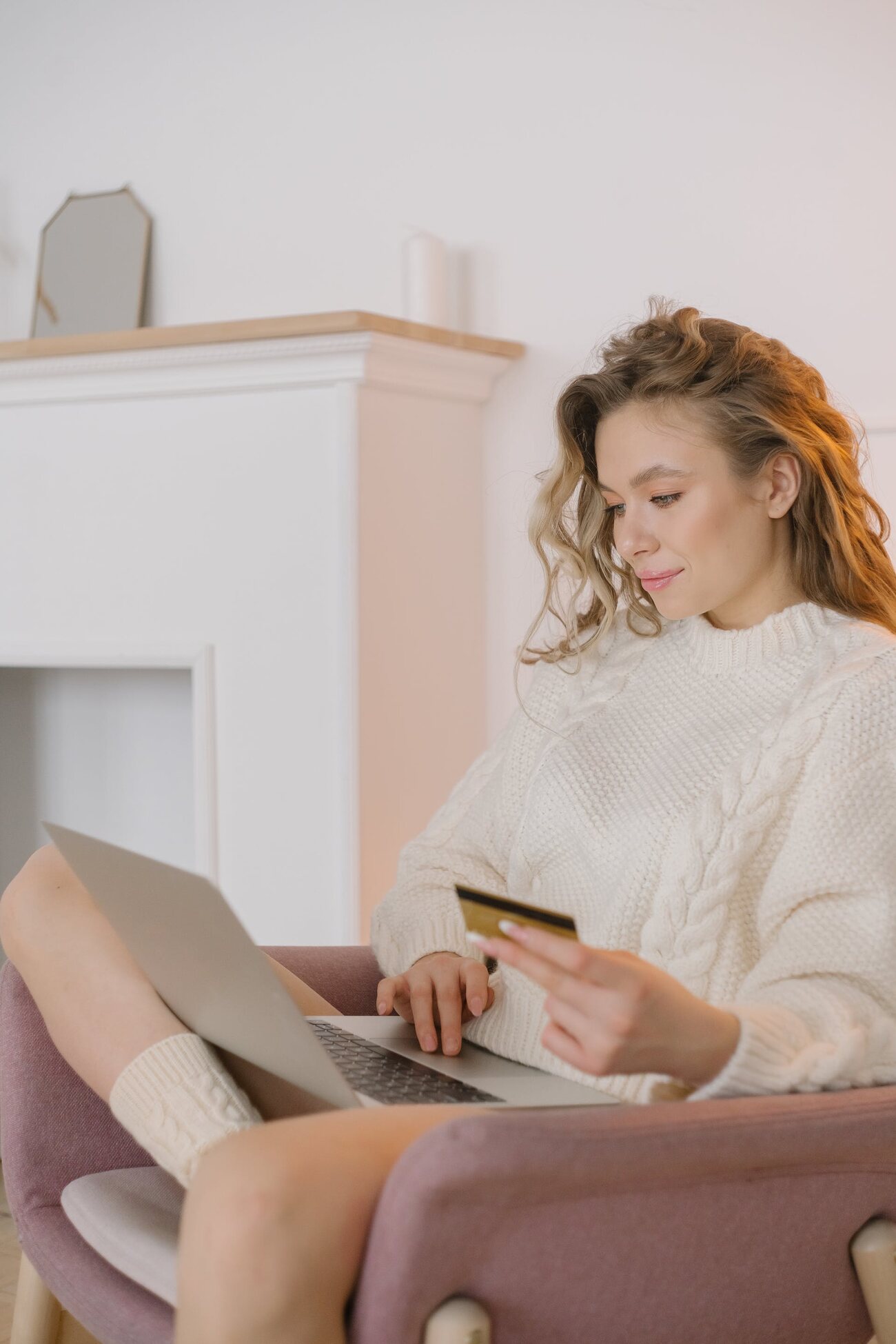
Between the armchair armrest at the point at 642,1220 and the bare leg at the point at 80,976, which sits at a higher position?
the bare leg at the point at 80,976

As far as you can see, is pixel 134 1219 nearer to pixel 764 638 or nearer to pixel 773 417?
pixel 764 638

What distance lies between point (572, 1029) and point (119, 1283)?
46 cm

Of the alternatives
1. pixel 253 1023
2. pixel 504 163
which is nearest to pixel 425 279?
pixel 504 163

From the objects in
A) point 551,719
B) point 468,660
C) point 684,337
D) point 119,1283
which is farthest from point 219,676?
point 119,1283

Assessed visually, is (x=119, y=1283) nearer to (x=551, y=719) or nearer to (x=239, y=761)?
(x=551, y=719)

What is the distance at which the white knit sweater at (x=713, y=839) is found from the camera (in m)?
1.14

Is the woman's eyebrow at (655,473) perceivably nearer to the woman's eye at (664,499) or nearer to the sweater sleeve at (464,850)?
the woman's eye at (664,499)

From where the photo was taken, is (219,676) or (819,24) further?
(219,676)

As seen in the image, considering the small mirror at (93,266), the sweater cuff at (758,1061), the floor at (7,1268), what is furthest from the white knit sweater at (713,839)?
the small mirror at (93,266)

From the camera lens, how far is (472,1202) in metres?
0.89

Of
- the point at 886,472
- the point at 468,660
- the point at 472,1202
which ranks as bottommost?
the point at 472,1202

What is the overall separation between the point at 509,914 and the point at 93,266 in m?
1.89

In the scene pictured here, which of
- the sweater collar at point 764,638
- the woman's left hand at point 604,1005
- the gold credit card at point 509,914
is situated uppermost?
the sweater collar at point 764,638

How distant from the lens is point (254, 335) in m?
2.01
